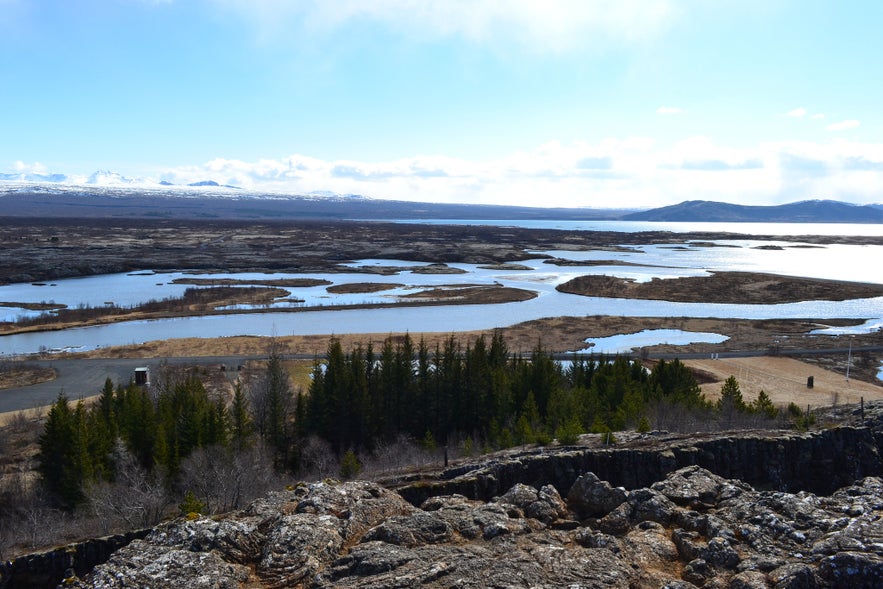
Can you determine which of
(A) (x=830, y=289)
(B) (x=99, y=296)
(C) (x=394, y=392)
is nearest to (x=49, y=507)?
(C) (x=394, y=392)

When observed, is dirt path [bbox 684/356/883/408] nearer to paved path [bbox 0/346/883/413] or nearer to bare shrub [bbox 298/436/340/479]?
paved path [bbox 0/346/883/413]

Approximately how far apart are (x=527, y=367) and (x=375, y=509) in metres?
30.1

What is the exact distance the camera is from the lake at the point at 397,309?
72.0m

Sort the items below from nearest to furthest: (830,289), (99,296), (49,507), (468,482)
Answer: (468,482)
(49,507)
(99,296)
(830,289)

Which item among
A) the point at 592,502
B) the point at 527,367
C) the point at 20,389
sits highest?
the point at 592,502

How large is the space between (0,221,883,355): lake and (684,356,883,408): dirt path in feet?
87.3

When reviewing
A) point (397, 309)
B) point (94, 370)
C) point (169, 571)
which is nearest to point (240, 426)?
point (94, 370)

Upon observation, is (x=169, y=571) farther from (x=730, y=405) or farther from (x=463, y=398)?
(x=730, y=405)

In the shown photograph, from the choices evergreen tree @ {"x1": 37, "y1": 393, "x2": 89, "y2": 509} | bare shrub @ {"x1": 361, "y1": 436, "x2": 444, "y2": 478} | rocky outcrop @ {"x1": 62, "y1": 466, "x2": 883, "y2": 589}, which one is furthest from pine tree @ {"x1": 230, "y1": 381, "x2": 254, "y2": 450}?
rocky outcrop @ {"x1": 62, "y1": 466, "x2": 883, "y2": 589}

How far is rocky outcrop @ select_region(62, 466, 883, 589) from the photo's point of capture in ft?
35.5

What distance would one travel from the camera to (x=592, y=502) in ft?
49.0

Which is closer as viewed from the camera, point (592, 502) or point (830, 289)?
point (592, 502)

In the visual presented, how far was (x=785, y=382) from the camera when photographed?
5072 cm

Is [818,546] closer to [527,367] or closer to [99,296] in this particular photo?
[527,367]
